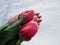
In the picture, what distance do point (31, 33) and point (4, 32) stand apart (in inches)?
3.3

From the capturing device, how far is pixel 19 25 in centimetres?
60

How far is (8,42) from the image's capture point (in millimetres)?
594

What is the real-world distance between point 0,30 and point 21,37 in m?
0.07

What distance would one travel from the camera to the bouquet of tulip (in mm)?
570

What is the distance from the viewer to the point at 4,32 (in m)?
0.57

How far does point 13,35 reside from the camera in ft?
1.93

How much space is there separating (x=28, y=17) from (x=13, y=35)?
76 mm

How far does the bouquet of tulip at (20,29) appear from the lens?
0.57m

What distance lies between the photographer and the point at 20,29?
23.3 inches

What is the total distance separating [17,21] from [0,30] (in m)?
0.06

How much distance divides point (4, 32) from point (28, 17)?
0.09 metres

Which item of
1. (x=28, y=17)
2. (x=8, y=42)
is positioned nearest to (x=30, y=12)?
(x=28, y=17)

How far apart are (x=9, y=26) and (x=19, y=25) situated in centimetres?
3

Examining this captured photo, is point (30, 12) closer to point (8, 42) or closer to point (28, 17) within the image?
point (28, 17)
